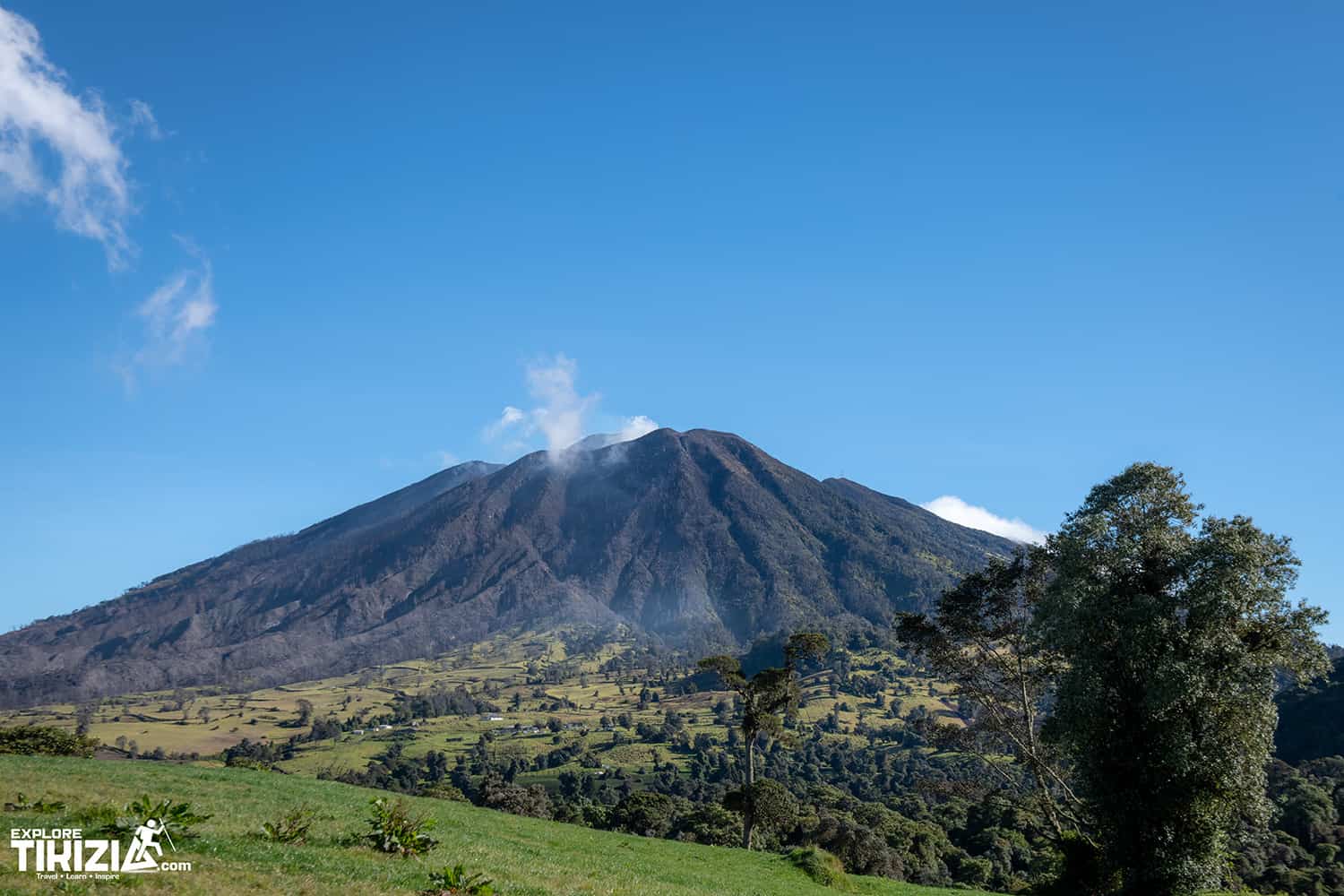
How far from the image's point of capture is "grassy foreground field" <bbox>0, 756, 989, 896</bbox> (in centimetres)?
1463

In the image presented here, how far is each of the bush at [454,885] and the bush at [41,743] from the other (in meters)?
40.7

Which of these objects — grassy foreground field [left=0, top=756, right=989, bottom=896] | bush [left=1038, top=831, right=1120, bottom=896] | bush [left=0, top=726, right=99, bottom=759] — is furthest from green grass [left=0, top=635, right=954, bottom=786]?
bush [left=1038, top=831, right=1120, bottom=896]

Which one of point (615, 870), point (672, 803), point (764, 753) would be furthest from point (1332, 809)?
point (764, 753)

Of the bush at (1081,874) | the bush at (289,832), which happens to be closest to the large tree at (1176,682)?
the bush at (1081,874)

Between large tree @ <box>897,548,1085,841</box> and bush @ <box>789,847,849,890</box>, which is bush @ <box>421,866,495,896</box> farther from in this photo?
large tree @ <box>897,548,1085,841</box>

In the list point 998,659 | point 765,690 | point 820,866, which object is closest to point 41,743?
point 765,690

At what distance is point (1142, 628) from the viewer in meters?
26.2

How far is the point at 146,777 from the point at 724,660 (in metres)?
27.1

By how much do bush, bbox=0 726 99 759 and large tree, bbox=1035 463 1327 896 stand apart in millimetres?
49960

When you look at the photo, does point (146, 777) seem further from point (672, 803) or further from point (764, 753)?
point (764, 753)

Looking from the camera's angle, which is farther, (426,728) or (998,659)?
(426,728)

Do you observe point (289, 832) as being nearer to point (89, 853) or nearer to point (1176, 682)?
point (89, 853)

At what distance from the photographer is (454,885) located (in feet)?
50.3

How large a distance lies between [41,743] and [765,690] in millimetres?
41564
